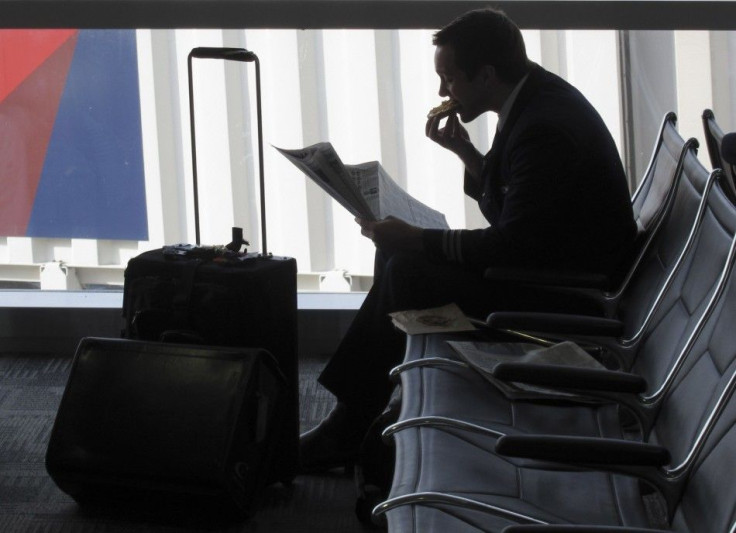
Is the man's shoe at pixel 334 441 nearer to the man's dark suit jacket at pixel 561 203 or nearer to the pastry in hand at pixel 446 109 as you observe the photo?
the man's dark suit jacket at pixel 561 203

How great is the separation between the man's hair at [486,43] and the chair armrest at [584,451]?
124 centimetres

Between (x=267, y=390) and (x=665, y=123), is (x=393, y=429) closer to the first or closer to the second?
(x=267, y=390)

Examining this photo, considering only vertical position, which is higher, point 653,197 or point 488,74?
point 488,74

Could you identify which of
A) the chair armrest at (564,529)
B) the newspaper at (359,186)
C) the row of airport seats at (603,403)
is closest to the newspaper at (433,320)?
the row of airport seats at (603,403)

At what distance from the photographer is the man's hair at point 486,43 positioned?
2.38 metres

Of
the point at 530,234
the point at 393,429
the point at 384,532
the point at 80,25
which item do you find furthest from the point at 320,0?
the point at 393,429

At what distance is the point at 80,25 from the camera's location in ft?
10.3

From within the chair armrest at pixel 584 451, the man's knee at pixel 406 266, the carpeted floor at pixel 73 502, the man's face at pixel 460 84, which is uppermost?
the man's face at pixel 460 84

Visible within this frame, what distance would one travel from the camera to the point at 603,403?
191 cm

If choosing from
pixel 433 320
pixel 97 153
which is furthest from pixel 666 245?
pixel 97 153

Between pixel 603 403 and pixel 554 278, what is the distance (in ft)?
1.12

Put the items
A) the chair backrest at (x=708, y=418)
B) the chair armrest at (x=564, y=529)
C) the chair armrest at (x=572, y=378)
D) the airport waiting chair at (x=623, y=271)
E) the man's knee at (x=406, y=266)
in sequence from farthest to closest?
the man's knee at (x=406, y=266)
the airport waiting chair at (x=623, y=271)
the chair armrest at (x=572, y=378)
the chair backrest at (x=708, y=418)
the chair armrest at (x=564, y=529)

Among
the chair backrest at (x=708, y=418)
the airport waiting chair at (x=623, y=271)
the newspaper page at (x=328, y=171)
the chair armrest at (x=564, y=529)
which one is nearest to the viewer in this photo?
the chair armrest at (x=564, y=529)

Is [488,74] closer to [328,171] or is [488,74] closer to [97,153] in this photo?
[328,171]
